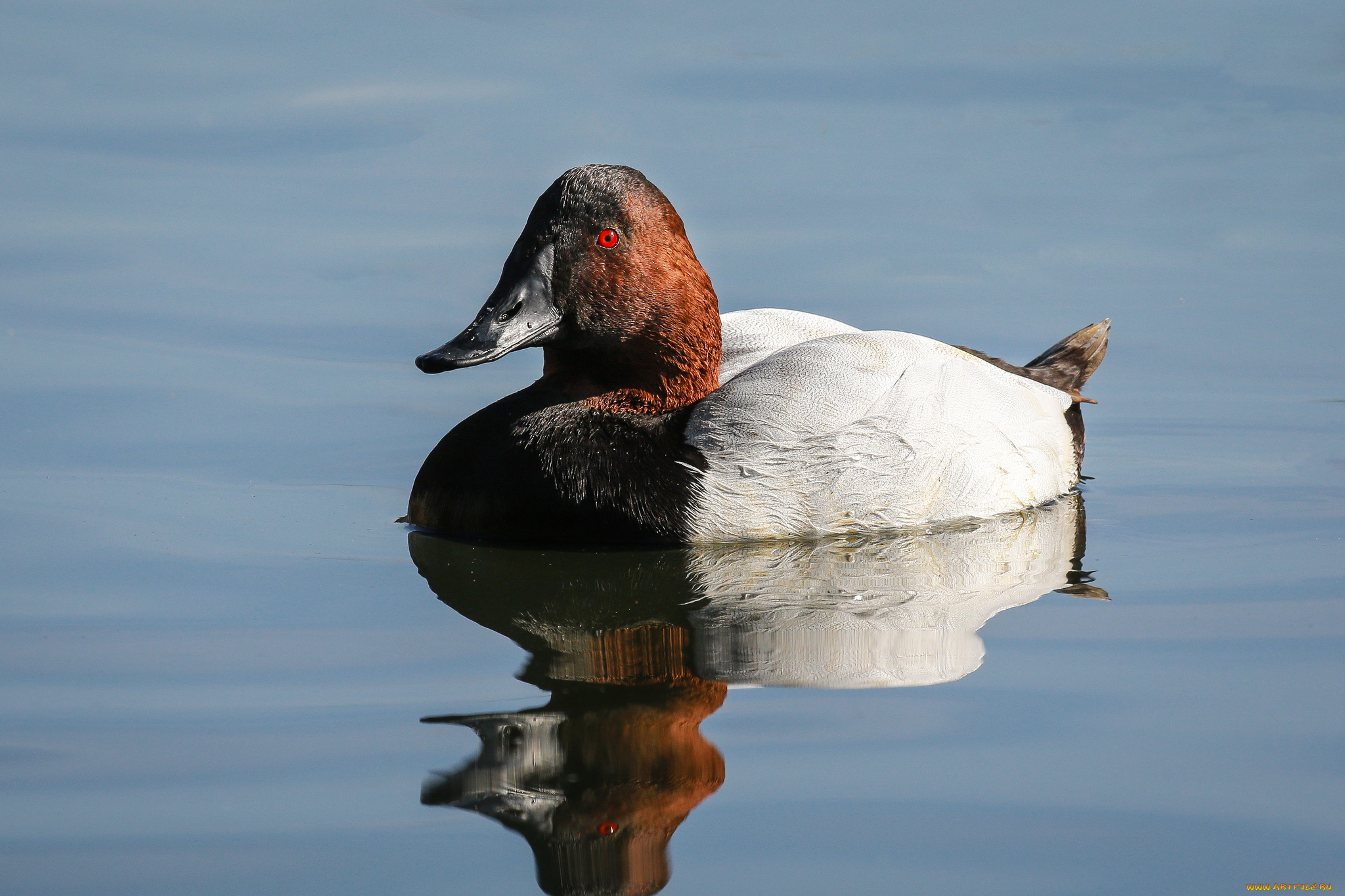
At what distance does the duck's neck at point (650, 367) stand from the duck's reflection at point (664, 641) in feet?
2.12

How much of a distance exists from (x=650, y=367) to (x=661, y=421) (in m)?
0.21

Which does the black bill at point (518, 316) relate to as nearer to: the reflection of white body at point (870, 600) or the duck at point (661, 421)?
the duck at point (661, 421)

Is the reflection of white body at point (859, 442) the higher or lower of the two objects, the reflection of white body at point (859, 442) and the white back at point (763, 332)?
the lower

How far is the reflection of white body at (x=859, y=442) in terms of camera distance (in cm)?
574

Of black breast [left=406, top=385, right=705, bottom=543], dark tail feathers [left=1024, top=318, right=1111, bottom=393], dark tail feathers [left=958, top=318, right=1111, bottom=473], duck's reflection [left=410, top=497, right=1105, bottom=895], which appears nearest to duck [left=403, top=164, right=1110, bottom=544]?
black breast [left=406, top=385, right=705, bottom=543]

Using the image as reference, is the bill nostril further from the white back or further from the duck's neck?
the white back

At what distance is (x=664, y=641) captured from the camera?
4.71 m

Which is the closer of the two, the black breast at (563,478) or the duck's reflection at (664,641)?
the duck's reflection at (664,641)

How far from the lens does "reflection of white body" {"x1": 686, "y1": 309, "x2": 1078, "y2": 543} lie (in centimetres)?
574

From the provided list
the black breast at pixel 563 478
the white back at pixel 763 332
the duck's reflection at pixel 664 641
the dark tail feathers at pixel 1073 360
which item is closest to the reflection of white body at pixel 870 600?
the duck's reflection at pixel 664 641

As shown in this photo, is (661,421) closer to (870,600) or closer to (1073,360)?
(870,600)

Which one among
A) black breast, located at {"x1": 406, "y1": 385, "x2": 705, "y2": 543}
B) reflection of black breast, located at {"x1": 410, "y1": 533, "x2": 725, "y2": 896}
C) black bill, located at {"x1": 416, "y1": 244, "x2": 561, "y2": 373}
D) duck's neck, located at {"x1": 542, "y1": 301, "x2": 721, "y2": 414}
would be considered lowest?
reflection of black breast, located at {"x1": 410, "y1": 533, "x2": 725, "y2": 896}

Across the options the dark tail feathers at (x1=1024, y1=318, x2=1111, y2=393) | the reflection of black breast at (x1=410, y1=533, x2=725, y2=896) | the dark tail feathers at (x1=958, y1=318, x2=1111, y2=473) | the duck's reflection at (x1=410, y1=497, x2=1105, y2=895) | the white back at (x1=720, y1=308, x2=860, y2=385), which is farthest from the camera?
the dark tail feathers at (x1=1024, y1=318, x2=1111, y2=393)

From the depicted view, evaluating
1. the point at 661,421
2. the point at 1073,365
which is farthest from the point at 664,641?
the point at 1073,365
